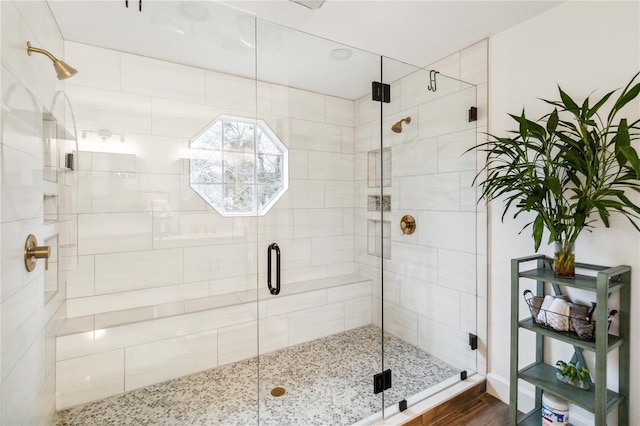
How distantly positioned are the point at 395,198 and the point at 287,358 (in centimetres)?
121

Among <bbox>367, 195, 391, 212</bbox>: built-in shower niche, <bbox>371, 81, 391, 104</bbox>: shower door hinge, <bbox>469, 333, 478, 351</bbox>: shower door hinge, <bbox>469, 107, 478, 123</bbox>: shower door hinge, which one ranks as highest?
<bbox>371, 81, 391, 104</bbox>: shower door hinge

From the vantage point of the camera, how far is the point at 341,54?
6.01 feet

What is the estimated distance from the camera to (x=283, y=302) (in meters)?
1.75

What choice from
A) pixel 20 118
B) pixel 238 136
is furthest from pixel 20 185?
pixel 238 136

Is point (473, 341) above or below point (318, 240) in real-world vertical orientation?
below

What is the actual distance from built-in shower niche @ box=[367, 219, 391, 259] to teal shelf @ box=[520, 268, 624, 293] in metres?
0.75

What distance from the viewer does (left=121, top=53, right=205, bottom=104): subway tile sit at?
1.68 m

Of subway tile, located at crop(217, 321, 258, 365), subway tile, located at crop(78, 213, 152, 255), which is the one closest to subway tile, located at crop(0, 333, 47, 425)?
subway tile, located at crop(78, 213, 152, 255)

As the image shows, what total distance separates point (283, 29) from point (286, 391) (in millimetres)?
2069

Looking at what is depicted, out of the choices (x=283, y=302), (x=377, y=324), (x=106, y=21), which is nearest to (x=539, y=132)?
(x=377, y=324)

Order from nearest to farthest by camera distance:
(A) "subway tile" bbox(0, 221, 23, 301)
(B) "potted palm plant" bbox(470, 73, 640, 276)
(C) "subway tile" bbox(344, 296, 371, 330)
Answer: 1. (A) "subway tile" bbox(0, 221, 23, 301)
2. (B) "potted palm plant" bbox(470, 73, 640, 276)
3. (C) "subway tile" bbox(344, 296, 371, 330)

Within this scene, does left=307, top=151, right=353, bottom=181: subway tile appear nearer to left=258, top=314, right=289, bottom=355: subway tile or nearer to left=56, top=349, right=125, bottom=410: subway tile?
left=258, top=314, right=289, bottom=355: subway tile

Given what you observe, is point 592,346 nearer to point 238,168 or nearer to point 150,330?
point 238,168

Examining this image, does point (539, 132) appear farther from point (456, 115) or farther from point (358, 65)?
point (358, 65)
